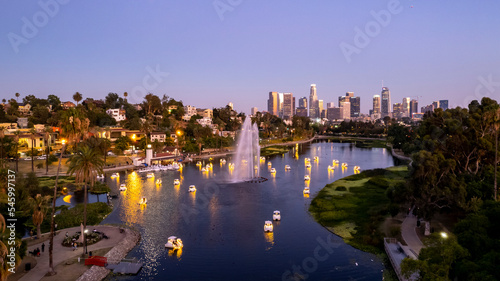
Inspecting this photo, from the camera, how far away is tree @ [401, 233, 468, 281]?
24.9 metres

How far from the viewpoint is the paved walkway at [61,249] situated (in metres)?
31.9

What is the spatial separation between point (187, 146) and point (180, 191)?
60.4 m

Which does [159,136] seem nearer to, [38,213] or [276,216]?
[276,216]

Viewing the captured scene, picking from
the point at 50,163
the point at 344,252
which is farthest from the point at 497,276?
the point at 50,163

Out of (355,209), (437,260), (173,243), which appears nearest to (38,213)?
(173,243)

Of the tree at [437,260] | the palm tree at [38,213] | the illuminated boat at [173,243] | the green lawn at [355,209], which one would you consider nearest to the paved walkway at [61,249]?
the palm tree at [38,213]

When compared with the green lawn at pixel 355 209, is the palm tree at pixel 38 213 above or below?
above

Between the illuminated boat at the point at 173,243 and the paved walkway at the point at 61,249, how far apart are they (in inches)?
234

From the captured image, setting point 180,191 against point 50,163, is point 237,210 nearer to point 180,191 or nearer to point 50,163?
point 180,191

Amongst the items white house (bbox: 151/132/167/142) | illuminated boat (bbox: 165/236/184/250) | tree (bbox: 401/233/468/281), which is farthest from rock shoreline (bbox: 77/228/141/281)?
white house (bbox: 151/132/167/142)

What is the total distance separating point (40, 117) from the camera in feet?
502

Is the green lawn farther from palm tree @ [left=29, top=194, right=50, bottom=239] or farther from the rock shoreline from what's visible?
palm tree @ [left=29, top=194, right=50, bottom=239]

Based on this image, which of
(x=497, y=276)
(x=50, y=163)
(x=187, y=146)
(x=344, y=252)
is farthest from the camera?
(x=187, y=146)

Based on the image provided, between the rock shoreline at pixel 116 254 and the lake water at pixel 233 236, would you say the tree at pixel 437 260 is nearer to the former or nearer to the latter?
the lake water at pixel 233 236
